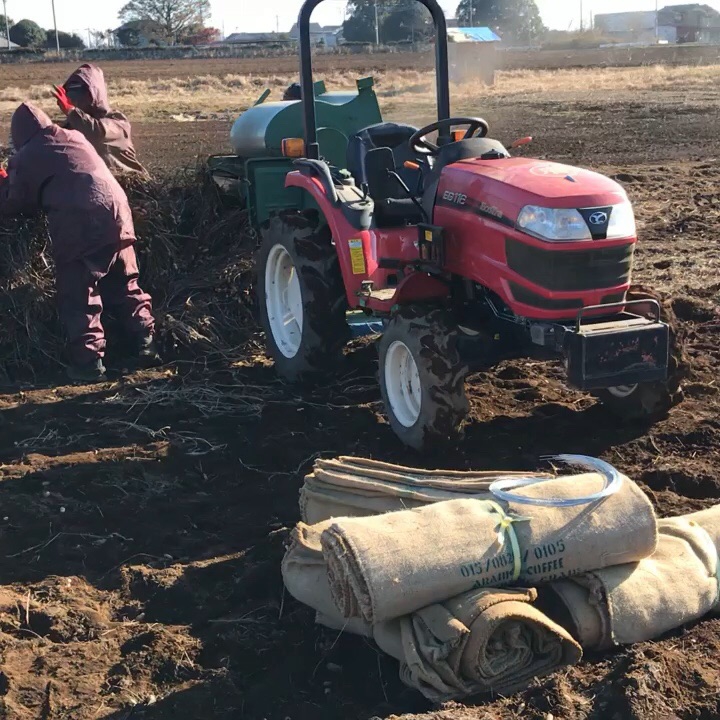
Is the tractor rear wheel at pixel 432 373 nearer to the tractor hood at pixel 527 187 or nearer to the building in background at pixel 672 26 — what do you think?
the tractor hood at pixel 527 187

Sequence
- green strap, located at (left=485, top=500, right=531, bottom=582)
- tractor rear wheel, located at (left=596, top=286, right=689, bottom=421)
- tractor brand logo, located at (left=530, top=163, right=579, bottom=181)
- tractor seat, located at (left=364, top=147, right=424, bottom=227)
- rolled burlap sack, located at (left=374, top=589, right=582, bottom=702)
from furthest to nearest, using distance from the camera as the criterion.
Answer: tractor seat, located at (left=364, top=147, right=424, bottom=227), tractor rear wheel, located at (left=596, top=286, right=689, bottom=421), tractor brand logo, located at (left=530, top=163, right=579, bottom=181), green strap, located at (left=485, top=500, right=531, bottom=582), rolled burlap sack, located at (left=374, top=589, right=582, bottom=702)

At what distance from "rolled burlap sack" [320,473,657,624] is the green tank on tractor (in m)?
4.34

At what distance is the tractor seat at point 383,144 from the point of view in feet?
20.0

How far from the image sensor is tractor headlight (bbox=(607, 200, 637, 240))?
15.4 ft

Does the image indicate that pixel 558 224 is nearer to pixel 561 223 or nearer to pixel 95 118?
pixel 561 223

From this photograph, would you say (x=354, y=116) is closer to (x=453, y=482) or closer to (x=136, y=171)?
(x=136, y=171)

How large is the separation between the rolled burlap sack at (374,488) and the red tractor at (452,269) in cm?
91

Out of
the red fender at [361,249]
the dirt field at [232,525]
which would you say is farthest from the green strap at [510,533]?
the red fender at [361,249]

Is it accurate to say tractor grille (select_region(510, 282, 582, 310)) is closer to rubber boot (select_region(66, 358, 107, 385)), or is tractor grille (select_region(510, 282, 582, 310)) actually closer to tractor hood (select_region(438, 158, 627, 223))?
tractor hood (select_region(438, 158, 627, 223))

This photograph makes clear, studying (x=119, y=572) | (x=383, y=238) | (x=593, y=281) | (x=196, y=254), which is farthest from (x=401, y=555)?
(x=196, y=254)

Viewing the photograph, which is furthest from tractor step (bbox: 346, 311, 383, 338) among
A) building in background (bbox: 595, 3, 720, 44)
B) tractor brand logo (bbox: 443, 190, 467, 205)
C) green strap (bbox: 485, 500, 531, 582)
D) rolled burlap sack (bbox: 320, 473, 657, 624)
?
building in background (bbox: 595, 3, 720, 44)

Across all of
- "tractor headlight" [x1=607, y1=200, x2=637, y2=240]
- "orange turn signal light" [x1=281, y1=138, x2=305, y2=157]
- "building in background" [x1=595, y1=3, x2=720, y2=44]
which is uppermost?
"building in background" [x1=595, y1=3, x2=720, y2=44]

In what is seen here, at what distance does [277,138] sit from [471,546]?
16.8ft

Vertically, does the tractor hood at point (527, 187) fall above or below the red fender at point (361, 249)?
above
